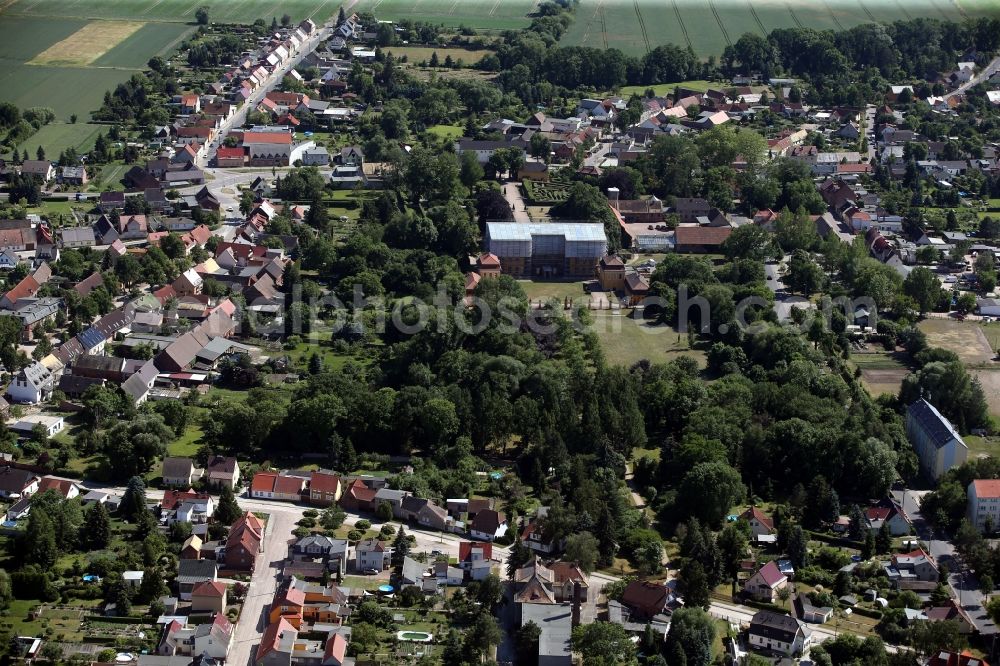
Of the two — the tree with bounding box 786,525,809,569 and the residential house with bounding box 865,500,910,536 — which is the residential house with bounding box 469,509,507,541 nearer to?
the tree with bounding box 786,525,809,569

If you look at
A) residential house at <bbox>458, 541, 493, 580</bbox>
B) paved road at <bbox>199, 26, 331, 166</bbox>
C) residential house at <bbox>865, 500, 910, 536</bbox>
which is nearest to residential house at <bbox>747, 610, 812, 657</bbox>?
residential house at <bbox>865, 500, 910, 536</bbox>

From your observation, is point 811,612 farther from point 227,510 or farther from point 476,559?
point 227,510

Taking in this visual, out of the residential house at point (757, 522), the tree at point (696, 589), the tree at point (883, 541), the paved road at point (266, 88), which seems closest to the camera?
the tree at point (696, 589)

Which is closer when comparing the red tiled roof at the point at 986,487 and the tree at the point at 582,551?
the tree at the point at 582,551

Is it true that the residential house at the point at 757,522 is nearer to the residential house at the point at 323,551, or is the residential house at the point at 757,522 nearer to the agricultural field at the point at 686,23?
the residential house at the point at 323,551

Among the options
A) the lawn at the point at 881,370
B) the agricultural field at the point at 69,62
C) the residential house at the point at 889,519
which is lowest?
the lawn at the point at 881,370

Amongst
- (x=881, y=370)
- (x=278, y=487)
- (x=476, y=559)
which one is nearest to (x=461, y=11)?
(x=881, y=370)

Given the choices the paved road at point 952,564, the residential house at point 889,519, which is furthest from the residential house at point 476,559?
the paved road at point 952,564
